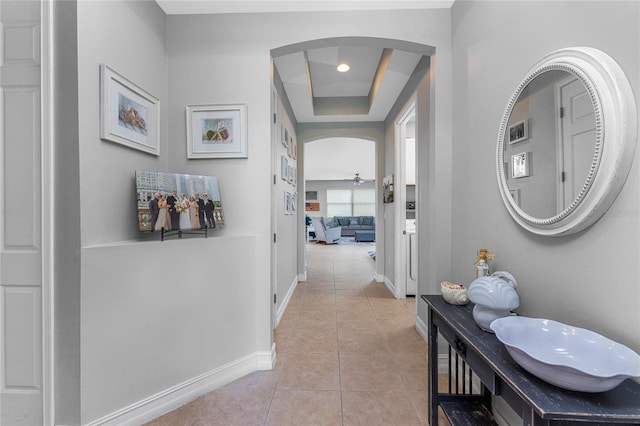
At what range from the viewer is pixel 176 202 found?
1716mm

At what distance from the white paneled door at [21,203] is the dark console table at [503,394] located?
81.1 inches

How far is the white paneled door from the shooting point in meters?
1.35

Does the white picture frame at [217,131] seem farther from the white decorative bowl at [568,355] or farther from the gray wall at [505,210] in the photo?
the white decorative bowl at [568,355]

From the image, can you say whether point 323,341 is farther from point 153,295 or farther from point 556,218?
point 556,218

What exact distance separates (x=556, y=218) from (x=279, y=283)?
2.45 metres

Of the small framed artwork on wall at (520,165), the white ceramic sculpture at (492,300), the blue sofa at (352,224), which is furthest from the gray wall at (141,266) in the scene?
the blue sofa at (352,224)

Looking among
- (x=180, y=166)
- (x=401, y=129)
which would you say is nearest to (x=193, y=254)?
(x=180, y=166)

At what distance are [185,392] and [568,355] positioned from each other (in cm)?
195

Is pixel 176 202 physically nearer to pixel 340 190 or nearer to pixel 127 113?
pixel 127 113

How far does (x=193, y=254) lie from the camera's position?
1.70 m

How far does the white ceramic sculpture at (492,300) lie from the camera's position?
109 centimetres

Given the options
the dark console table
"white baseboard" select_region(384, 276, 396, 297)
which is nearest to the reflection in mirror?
the dark console table

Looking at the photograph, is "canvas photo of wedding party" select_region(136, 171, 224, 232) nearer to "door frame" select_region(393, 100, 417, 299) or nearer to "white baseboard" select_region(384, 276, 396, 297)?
"door frame" select_region(393, 100, 417, 299)

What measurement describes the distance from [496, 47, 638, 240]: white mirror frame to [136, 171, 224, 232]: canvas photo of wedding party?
1.92 meters
